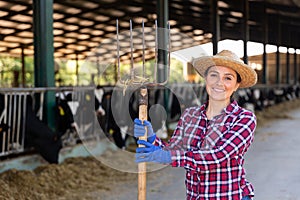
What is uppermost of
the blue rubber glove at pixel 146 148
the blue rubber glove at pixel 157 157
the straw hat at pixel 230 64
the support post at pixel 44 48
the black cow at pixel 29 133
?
the support post at pixel 44 48

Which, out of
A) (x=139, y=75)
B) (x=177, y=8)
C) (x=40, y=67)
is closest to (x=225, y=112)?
(x=139, y=75)

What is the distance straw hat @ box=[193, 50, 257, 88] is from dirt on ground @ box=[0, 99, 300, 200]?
2129 millimetres

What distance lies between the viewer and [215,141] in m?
1.58

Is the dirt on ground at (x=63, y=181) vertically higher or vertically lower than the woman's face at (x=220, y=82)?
lower

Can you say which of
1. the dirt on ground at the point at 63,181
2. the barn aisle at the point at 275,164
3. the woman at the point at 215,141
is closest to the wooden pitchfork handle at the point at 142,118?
the woman at the point at 215,141

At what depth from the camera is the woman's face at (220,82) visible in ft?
5.42

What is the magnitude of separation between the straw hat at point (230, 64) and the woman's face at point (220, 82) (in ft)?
0.07

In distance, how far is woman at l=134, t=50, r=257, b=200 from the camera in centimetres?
152

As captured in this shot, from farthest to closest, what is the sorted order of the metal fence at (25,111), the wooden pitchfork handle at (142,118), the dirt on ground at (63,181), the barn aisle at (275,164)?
the metal fence at (25,111) < the barn aisle at (275,164) < the dirt on ground at (63,181) < the wooden pitchfork handle at (142,118)

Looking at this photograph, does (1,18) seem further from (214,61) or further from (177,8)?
(214,61)

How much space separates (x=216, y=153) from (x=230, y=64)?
0.35m

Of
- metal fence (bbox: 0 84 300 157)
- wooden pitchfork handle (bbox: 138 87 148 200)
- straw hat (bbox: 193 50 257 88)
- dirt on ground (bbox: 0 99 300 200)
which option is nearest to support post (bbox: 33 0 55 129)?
metal fence (bbox: 0 84 300 157)

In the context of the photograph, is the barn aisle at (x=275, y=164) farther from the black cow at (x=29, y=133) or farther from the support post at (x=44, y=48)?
the support post at (x=44, y=48)

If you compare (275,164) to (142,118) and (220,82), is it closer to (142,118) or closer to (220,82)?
(220,82)
